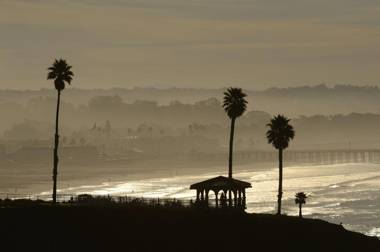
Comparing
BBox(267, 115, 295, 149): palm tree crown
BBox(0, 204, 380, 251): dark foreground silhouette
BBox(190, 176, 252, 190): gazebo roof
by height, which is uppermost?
BBox(267, 115, 295, 149): palm tree crown

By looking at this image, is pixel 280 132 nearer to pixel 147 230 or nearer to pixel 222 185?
pixel 222 185

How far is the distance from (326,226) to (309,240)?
569 centimetres

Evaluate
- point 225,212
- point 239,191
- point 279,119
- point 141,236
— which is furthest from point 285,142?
point 141,236

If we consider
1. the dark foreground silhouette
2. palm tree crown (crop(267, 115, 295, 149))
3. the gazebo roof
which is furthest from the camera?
palm tree crown (crop(267, 115, 295, 149))

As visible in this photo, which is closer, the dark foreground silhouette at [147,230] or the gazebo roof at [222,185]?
the dark foreground silhouette at [147,230]

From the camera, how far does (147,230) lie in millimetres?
77688

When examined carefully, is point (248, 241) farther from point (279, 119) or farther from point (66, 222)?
point (279, 119)

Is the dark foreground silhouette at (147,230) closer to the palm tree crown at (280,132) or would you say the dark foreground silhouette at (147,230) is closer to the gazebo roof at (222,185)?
the gazebo roof at (222,185)

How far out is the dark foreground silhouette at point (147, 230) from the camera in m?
75.1

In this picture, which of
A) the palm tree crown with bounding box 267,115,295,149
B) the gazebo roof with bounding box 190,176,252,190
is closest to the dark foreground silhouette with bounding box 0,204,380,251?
the gazebo roof with bounding box 190,176,252,190

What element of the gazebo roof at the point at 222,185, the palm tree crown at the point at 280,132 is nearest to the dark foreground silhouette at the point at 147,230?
the gazebo roof at the point at 222,185

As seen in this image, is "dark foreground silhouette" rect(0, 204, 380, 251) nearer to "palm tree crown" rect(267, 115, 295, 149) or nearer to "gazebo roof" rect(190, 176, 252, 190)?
"gazebo roof" rect(190, 176, 252, 190)

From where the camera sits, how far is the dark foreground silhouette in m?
75.1

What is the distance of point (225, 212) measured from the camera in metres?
83.8
